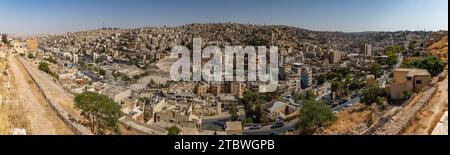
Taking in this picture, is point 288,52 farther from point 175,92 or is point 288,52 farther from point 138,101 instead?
point 138,101

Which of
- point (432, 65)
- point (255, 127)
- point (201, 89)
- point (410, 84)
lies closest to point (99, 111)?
point (410, 84)

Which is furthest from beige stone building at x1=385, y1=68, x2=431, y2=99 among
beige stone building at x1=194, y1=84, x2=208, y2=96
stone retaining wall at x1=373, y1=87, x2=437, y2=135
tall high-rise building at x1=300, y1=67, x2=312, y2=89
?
tall high-rise building at x1=300, y1=67, x2=312, y2=89

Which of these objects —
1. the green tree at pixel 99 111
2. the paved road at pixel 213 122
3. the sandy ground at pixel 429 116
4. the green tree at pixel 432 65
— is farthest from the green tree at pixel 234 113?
the sandy ground at pixel 429 116

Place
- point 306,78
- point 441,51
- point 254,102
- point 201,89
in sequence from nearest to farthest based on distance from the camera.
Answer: point 441,51 < point 254,102 < point 201,89 < point 306,78

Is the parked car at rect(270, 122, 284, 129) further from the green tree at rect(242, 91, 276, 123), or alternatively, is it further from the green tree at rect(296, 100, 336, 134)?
the green tree at rect(296, 100, 336, 134)

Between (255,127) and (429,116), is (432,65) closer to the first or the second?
(429,116)

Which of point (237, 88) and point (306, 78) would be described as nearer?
point (237, 88)
